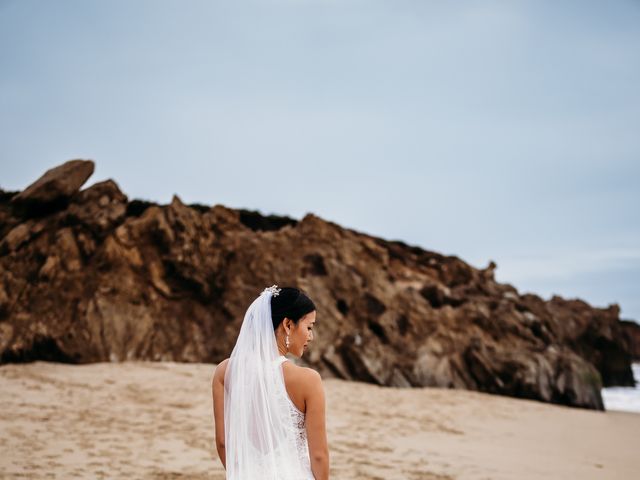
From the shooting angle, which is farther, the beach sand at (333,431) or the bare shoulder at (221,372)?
the beach sand at (333,431)

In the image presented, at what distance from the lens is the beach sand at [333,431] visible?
7.41 meters

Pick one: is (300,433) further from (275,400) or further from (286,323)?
(286,323)

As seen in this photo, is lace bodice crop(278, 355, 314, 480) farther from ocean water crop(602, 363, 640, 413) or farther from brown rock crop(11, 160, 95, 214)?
ocean water crop(602, 363, 640, 413)

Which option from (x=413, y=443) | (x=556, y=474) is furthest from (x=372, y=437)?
(x=556, y=474)

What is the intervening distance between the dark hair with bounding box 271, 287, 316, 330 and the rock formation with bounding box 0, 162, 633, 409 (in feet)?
43.9

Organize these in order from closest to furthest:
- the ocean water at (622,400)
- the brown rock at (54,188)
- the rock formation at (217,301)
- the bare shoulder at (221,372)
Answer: the bare shoulder at (221,372)
the rock formation at (217,301)
the brown rock at (54,188)
the ocean water at (622,400)

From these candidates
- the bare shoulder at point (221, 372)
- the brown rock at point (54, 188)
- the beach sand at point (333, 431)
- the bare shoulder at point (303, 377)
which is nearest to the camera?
the bare shoulder at point (303, 377)

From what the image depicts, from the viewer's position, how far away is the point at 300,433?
3.06 meters

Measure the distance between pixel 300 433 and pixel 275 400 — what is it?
231 mm

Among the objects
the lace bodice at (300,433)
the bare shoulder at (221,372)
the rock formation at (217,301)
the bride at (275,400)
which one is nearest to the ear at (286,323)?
the bride at (275,400)

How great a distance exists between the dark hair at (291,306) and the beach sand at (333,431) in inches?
181

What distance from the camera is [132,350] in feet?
51.6

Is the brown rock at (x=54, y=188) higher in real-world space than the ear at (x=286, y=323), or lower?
higher

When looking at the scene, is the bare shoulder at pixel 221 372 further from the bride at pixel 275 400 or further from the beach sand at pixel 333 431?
the beach sand at pixel 333 431
